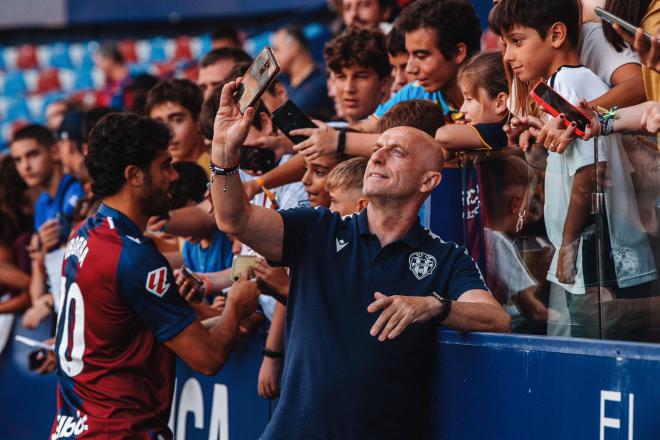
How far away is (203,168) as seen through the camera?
6.56 m

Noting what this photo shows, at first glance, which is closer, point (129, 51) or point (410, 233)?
point (410, 233)

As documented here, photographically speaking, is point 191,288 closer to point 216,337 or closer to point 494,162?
point 216,337

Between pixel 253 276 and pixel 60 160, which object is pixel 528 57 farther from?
pixel 60 160

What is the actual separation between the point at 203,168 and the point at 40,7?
48.7 ft

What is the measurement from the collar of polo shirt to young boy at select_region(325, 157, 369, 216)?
2.07 ft

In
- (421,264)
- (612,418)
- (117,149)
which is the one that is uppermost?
(117,149)

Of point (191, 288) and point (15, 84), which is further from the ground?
point (15, 84)

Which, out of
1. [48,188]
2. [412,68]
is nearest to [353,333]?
[412,68]

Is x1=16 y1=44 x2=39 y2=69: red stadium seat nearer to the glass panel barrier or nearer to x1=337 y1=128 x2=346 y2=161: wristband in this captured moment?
x1=337 y1=128 x2=346 y2=161: wristband

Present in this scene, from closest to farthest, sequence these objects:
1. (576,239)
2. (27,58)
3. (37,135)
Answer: (576,239)
(37,135)
(27,58)

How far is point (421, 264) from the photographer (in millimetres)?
3924

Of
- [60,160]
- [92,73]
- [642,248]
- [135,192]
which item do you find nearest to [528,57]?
[642,248]

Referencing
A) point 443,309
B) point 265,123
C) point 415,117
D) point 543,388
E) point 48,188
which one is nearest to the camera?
point 543,388

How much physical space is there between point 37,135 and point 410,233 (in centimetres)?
525
